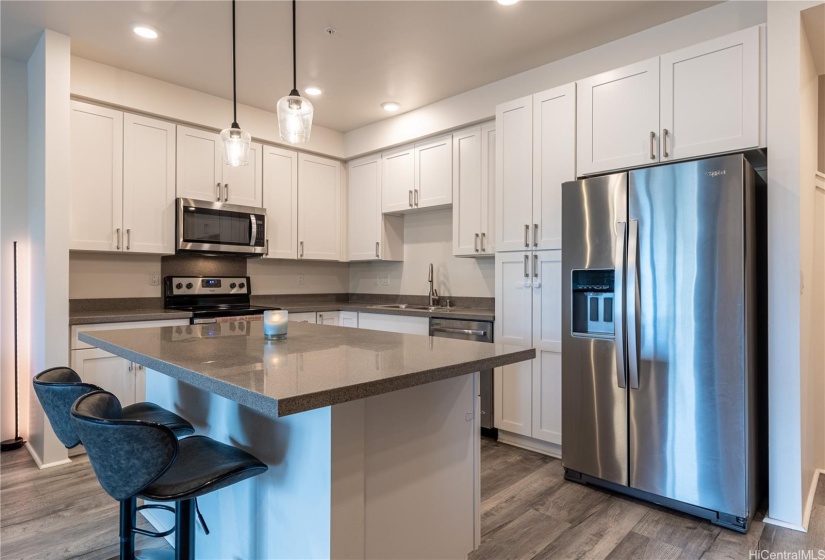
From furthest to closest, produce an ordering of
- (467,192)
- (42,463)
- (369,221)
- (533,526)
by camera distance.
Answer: (369,221) → (467,192) → (42,463) → (533,526)

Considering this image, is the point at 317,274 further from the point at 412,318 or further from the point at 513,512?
the point at 513,512

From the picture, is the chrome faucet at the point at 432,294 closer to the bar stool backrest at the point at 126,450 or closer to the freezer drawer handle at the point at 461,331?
the freezer drawer handle at the point at 461,331

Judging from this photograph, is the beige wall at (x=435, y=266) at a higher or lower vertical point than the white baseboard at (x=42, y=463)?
higher

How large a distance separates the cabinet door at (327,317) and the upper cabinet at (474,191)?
141cm

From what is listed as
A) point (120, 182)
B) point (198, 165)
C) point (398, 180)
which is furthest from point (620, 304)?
point (120, 182)

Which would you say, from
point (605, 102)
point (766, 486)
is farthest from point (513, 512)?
point (605, 102)

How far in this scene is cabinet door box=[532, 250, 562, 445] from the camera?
120 inches

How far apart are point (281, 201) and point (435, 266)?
5.27ft

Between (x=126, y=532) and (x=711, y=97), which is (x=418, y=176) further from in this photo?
(x=126, y=532)

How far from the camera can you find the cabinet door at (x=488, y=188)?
3.71 m

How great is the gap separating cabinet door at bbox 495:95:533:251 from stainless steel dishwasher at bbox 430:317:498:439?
0.60m

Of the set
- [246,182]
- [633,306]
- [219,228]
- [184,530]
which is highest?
[246,182]

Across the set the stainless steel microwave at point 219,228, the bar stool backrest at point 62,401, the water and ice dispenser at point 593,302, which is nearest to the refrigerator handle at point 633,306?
the water and ice dispenser at point 593,302

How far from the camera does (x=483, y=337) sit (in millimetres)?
3461
